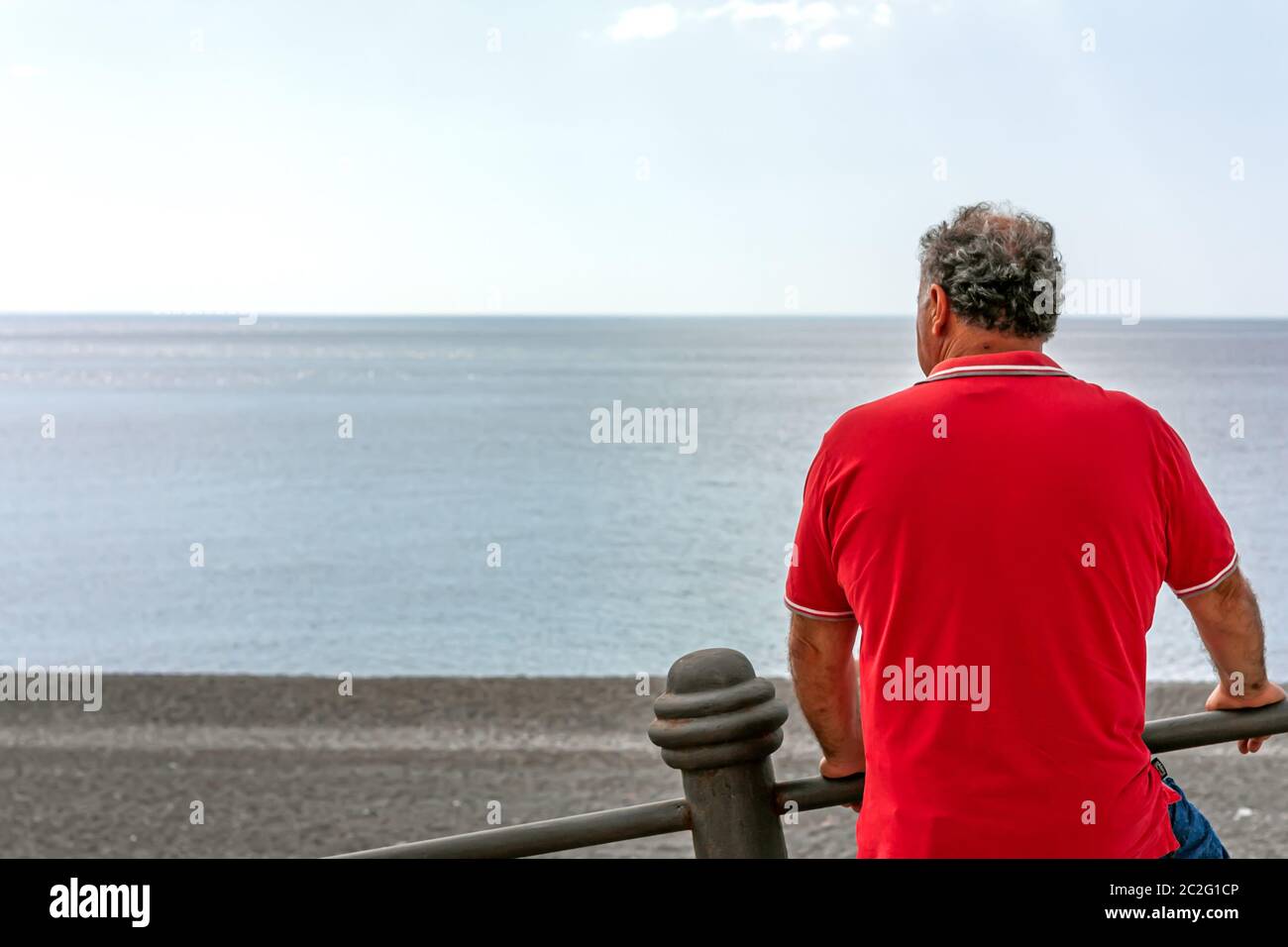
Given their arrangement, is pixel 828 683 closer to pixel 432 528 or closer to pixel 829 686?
pixel 829 686

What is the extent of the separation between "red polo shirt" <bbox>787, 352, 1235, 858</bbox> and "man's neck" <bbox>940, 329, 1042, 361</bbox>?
0.08 m

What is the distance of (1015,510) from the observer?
179cm

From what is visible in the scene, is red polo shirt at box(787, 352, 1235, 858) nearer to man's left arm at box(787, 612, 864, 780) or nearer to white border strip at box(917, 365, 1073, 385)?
white border strip at box(917, 365, 1073, 385)

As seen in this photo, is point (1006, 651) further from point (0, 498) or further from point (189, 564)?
point (0, 498)

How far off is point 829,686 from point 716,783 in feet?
0.79

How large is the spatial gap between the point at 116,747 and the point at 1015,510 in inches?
386

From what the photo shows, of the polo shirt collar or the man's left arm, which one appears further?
the man's left arm

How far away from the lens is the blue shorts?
77.8 inches

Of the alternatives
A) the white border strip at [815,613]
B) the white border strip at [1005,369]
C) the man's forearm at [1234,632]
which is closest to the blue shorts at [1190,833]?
the man's forearm at [1234,632]

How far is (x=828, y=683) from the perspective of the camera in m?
2.11
